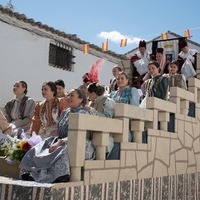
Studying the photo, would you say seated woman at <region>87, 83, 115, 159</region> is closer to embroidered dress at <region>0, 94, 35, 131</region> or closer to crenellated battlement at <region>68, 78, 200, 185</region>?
crenellated battlement at <region>68, 78, 200, 185</region>

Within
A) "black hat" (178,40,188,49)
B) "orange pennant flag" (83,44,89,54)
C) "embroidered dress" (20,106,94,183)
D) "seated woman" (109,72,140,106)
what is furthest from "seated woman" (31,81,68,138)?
"orange pennant flag" (83,44,89,54)

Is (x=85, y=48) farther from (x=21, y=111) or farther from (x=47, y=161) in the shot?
(x=47, y=161)

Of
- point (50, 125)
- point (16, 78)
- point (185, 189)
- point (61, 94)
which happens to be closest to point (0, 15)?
point (16, 78)

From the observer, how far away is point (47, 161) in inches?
171

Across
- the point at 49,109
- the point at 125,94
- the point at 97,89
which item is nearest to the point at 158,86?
the point at 125,94

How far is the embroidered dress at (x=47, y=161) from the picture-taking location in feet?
13.8

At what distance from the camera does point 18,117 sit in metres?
6.75

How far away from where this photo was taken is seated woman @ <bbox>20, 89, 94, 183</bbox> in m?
4.21

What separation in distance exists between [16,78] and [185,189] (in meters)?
5.88

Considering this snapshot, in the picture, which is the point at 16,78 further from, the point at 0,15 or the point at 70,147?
the point at 70,147

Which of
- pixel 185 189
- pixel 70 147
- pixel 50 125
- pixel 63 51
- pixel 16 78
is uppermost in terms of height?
pixel 63 51

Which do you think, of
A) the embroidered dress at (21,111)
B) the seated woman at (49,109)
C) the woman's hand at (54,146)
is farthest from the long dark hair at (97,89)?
the embroidered dress at (21,111)

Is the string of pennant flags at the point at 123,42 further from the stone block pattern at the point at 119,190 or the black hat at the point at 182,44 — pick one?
the stone block pattern at the point at 119,190

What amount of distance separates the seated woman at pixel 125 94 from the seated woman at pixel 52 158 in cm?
110
